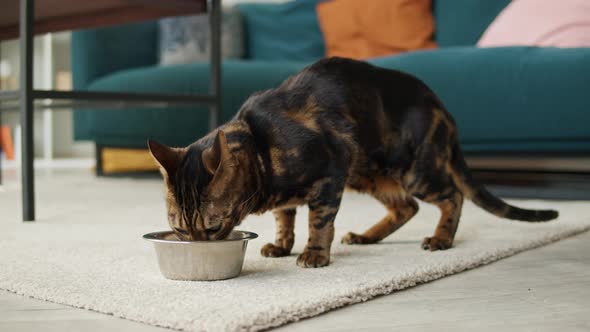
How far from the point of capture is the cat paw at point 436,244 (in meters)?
1.67

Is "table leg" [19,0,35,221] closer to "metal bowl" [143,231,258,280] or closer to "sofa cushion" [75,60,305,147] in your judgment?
"metal bowl" [143,231,258,280]

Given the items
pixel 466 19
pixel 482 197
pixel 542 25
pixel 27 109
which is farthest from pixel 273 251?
pixel 466 19

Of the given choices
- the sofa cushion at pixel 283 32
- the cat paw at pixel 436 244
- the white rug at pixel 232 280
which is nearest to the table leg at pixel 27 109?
the white rug at pixel 232 280

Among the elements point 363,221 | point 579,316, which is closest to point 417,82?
point 363,221

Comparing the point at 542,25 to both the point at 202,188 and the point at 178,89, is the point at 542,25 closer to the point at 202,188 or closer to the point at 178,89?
the point at 178,89

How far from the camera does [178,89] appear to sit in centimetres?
351

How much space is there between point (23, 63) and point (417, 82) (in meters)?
1.27

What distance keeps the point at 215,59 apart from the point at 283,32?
1.66 meters

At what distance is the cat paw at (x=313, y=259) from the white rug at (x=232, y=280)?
0.10 ft

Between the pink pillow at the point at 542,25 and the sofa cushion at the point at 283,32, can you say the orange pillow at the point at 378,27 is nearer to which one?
the sofa cushion at the point at 283,32

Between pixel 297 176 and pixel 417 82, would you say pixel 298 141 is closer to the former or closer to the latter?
pixel 297 176

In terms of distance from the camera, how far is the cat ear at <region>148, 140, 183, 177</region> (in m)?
1.27

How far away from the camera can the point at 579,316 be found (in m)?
1.09

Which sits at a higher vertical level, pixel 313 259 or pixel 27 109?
pixel 27 109
